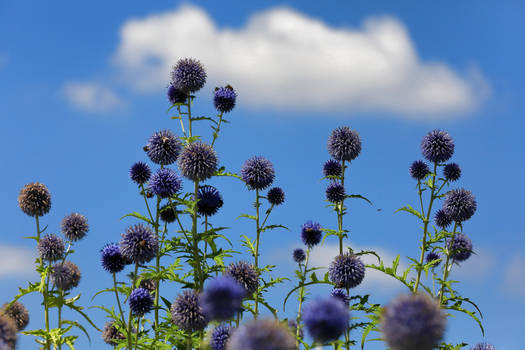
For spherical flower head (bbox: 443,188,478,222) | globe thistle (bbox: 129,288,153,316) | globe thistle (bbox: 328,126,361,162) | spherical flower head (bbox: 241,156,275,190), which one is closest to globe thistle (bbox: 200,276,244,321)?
globe thistle (bbox: 129,288,153,316)

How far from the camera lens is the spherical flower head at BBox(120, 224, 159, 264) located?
5.82 m

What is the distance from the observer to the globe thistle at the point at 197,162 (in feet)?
19.3

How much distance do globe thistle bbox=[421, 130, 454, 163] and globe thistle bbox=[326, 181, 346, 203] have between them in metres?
1.78

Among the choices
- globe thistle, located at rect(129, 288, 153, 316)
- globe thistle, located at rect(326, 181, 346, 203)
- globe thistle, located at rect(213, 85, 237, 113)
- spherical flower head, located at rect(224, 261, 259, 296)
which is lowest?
globe thistle, located at rect(129, 288, 153, 316)

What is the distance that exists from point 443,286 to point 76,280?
478cm

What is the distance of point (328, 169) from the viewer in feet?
27.1

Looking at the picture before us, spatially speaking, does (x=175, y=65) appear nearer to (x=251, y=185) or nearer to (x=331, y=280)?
(x=251, y=185)

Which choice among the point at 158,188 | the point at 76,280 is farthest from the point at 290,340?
the point at 76,280

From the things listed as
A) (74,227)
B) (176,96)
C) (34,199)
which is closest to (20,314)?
(74,227)

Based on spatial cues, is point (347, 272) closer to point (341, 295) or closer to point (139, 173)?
point (341, 295)

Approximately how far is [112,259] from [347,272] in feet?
9.09

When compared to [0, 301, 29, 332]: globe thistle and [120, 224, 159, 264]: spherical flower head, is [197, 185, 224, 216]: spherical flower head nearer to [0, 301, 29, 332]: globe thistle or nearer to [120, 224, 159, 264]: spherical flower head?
[120, 224, 159, 264]: spherical flower head

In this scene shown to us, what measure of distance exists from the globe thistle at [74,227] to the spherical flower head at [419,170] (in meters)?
5.08

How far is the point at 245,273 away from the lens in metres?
5.34
